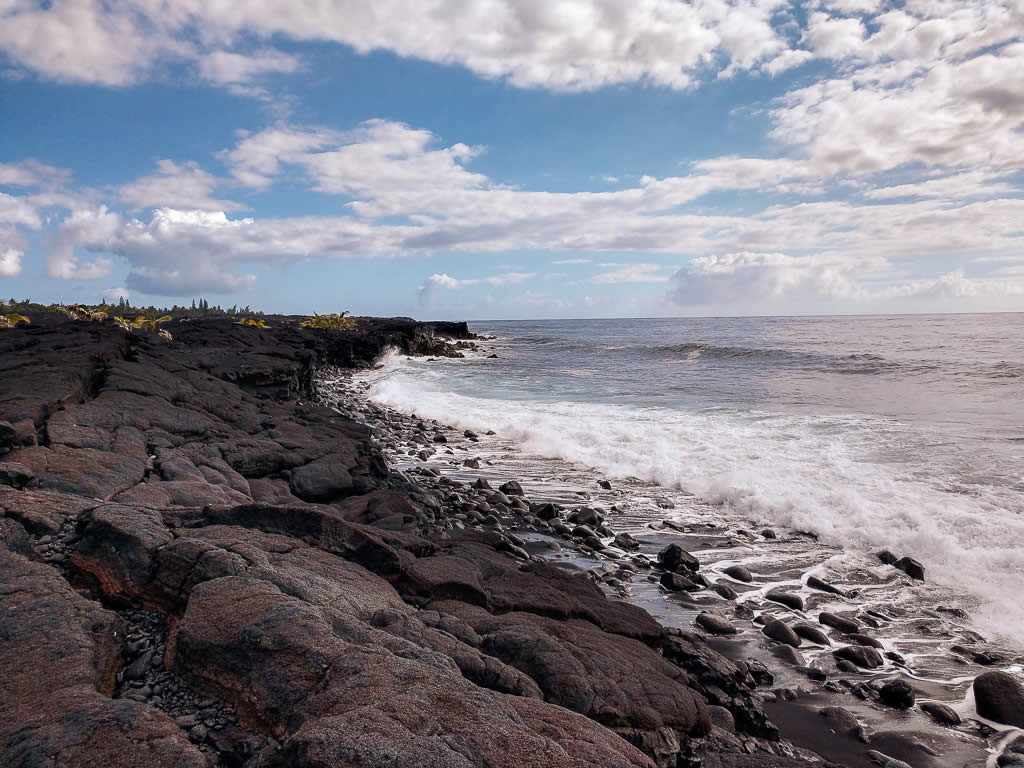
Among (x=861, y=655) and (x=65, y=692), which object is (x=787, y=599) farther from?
(x=65, y=692)

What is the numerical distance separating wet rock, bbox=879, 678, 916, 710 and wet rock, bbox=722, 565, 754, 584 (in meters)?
2.60

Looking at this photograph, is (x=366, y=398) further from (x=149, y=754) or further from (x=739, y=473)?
(x=149, y=754)

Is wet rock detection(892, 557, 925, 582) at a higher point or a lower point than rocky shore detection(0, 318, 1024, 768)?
lower

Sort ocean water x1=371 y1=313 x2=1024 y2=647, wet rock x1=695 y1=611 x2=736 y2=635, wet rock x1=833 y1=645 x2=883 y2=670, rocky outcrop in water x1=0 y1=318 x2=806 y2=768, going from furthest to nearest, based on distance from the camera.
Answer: ocean water x1=371 y1=313 x2=1024 y2=647 < wet rock x1=695 y1=611 x2=736 y2=635 < wet rock x1=833 y1=645 x2=883 y2=670 < rocky outcrop in water x1=0 y1=318 x2=806 y2=768

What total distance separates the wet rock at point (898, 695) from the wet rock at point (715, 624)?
1566mm

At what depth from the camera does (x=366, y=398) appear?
84.9 feet

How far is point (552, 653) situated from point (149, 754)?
2620 millimetres

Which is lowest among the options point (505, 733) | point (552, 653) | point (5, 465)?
point (552, 653)

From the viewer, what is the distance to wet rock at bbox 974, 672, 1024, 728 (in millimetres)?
5270

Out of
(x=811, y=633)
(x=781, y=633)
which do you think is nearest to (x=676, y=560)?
(x=781, y=633)

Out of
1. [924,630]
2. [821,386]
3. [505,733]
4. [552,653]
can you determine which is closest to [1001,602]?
[924,630]

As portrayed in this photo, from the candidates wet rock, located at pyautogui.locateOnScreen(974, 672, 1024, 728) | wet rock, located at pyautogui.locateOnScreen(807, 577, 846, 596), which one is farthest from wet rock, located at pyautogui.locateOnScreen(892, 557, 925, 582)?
wet rock, located at pyautogui.locateOnScreen(974, 672, 1024, 728)

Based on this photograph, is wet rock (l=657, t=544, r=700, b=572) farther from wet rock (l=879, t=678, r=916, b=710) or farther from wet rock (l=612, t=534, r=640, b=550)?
wet rock (l=879, t=678, r=916, b=710)

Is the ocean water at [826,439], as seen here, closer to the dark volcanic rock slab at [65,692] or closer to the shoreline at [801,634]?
the shoreline at [801,634]
